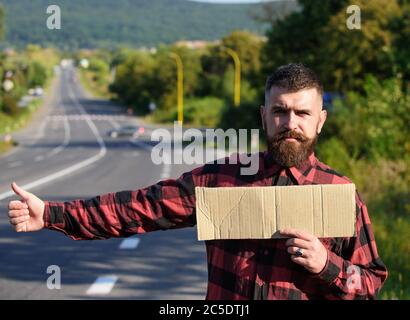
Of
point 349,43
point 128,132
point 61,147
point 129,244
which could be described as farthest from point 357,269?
point 128,132

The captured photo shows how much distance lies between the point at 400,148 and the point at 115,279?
12.2 meters

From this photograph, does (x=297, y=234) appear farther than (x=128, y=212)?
No

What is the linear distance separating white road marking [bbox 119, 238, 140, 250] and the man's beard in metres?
9.77

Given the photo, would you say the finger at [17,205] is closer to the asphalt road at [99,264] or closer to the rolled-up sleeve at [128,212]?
the rolled-up sleeve at [128,212]

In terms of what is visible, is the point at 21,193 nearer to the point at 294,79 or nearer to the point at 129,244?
the point at 294,79

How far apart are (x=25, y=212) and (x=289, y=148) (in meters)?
0.93

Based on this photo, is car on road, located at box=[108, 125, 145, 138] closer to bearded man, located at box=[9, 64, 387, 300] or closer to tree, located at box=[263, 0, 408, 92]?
tree, located at box=[263, 0, 408, 92]

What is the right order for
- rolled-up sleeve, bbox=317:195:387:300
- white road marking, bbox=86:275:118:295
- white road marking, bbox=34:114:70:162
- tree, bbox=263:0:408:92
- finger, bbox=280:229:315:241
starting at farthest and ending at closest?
white road marking, bbox=34:114:70:162 → tree, bbox=263:0:408:92 → white road marking, bbox=86:275:118:295 → rolled-up sleeve, bbox=317:195:387:300 → finger, bbox=280:229:315:241

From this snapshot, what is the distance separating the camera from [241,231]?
3059mm

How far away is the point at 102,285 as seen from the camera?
9641 mm

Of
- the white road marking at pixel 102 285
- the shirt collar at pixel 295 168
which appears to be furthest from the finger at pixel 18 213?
the white road marking at pixel 102 285

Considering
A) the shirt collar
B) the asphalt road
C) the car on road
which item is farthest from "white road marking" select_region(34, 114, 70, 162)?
the shirt collar

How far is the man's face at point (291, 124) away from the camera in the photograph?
3.12 m

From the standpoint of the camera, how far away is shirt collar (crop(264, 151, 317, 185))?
317 centimetres
